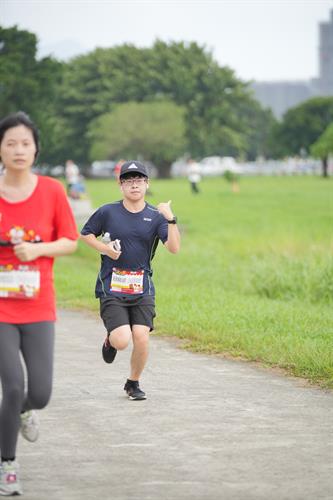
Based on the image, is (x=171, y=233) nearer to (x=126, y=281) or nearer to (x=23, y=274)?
(x=126, y=281)

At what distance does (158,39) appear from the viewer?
4370 inches

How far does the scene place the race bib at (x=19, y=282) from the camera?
5691 mm

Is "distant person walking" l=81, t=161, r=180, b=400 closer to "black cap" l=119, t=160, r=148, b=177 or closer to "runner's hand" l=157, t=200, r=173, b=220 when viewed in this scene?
"black cap" l=119, t=160, r=148, b=177

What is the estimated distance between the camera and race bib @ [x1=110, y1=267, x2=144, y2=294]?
8.10 meters

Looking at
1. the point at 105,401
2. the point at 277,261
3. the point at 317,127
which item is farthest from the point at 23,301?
the point at 317,127

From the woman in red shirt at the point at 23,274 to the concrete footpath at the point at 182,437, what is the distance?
1.37ft

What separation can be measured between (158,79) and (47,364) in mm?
104243

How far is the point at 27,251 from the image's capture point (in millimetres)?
5594

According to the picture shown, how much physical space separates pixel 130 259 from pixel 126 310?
0.37 m

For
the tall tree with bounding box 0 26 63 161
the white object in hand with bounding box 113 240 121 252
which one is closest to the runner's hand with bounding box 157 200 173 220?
the white object in hand with bounding box 113 240 121 252

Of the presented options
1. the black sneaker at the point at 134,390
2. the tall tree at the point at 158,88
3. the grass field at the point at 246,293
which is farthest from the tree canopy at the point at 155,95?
the black sneaker at the point at 134,390

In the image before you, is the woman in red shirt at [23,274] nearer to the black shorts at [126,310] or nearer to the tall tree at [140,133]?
the black shorts at [126,310]

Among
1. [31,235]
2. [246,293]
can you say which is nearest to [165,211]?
[31,235]

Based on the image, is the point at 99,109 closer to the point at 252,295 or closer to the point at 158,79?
the point at 158,79
